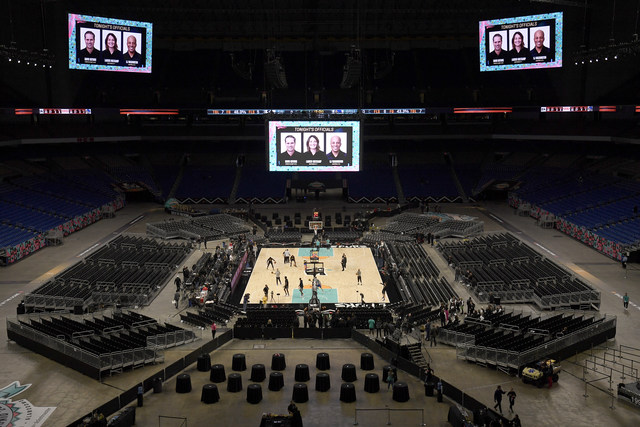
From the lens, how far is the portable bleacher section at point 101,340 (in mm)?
30375

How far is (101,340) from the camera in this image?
32.8 metres

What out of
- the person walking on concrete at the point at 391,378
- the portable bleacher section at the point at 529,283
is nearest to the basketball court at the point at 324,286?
the portable bleacher section at the point at 529,283

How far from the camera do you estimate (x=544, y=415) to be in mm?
26109

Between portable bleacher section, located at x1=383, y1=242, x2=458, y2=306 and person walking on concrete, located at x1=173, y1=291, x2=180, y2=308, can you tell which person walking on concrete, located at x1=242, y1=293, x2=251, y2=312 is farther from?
portable bleacher section, located at x1=383, y1=242, x2=458, y2=306

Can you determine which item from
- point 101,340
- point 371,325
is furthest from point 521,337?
point 101,340

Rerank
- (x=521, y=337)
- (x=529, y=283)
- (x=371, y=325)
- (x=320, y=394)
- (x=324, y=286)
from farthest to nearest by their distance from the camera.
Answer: (x=324, y=286) < (x=529, y=283) < (x=371, y=325) < (x=521, y=337) < (x=320, y=394)

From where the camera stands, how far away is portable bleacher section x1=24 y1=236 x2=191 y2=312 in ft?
130

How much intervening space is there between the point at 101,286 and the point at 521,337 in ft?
93.1

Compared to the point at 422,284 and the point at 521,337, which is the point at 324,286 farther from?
the point at 521,337

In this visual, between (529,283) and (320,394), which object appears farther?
(529,283)

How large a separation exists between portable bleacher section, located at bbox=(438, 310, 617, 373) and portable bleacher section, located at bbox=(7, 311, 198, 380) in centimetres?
1526

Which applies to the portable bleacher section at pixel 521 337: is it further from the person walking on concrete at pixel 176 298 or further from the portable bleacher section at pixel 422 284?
the person walking on concrete at pixel 176 298

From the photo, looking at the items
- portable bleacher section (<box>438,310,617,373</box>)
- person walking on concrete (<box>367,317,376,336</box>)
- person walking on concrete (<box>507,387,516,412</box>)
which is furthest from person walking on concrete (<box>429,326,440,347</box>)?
person walking on concrete (<box>507,387,516,412</box>)

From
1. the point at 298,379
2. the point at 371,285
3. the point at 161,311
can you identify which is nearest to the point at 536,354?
the point at 298,379
